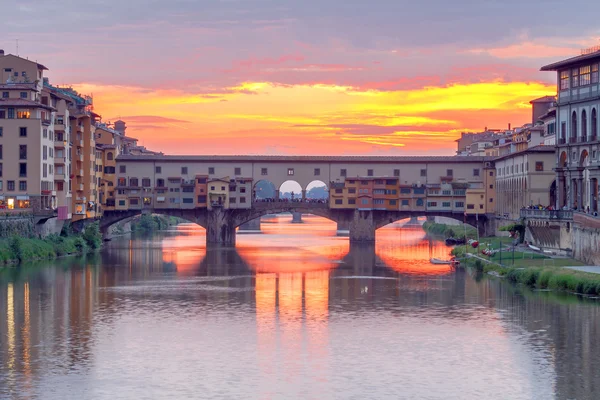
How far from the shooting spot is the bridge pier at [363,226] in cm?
12562

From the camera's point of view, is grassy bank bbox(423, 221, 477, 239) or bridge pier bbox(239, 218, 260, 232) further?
bridge pier bbox(239, 218, 260, 232)

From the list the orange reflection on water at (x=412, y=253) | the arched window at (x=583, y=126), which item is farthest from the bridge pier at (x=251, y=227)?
the arched window at (x=583, y=126)

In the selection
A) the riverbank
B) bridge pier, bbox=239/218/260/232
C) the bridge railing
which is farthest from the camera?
bridge pier, bbox=239/218/260/232

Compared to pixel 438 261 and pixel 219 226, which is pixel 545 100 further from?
pixel 438 261

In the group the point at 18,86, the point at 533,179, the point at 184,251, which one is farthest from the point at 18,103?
the point at 533,179

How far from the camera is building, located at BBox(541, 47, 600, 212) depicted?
286ft

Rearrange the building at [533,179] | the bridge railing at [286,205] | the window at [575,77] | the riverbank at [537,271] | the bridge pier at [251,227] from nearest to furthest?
the riverbank at [537,271], the window at [575,77], the building at [533,179], the bridge railing at [286,205], the bridge pier at [251,227]

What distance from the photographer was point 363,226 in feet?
413

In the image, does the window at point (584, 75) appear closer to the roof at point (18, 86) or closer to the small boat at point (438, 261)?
the small boat at point (438, 261)

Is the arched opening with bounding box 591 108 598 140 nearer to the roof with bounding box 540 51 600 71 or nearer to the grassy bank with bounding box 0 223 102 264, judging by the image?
the roof with bounding box 540 51 600 71

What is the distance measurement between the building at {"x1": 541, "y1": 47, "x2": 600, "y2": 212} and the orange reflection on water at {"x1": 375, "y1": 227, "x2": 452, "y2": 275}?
42.9 feet

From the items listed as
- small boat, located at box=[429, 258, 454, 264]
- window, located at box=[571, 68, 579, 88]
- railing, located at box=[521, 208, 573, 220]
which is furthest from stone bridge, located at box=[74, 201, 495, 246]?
window, located at box=[571, 68, 579, 88]

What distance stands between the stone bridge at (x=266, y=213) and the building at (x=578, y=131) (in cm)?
2618

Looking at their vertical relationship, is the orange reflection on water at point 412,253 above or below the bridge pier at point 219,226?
below
